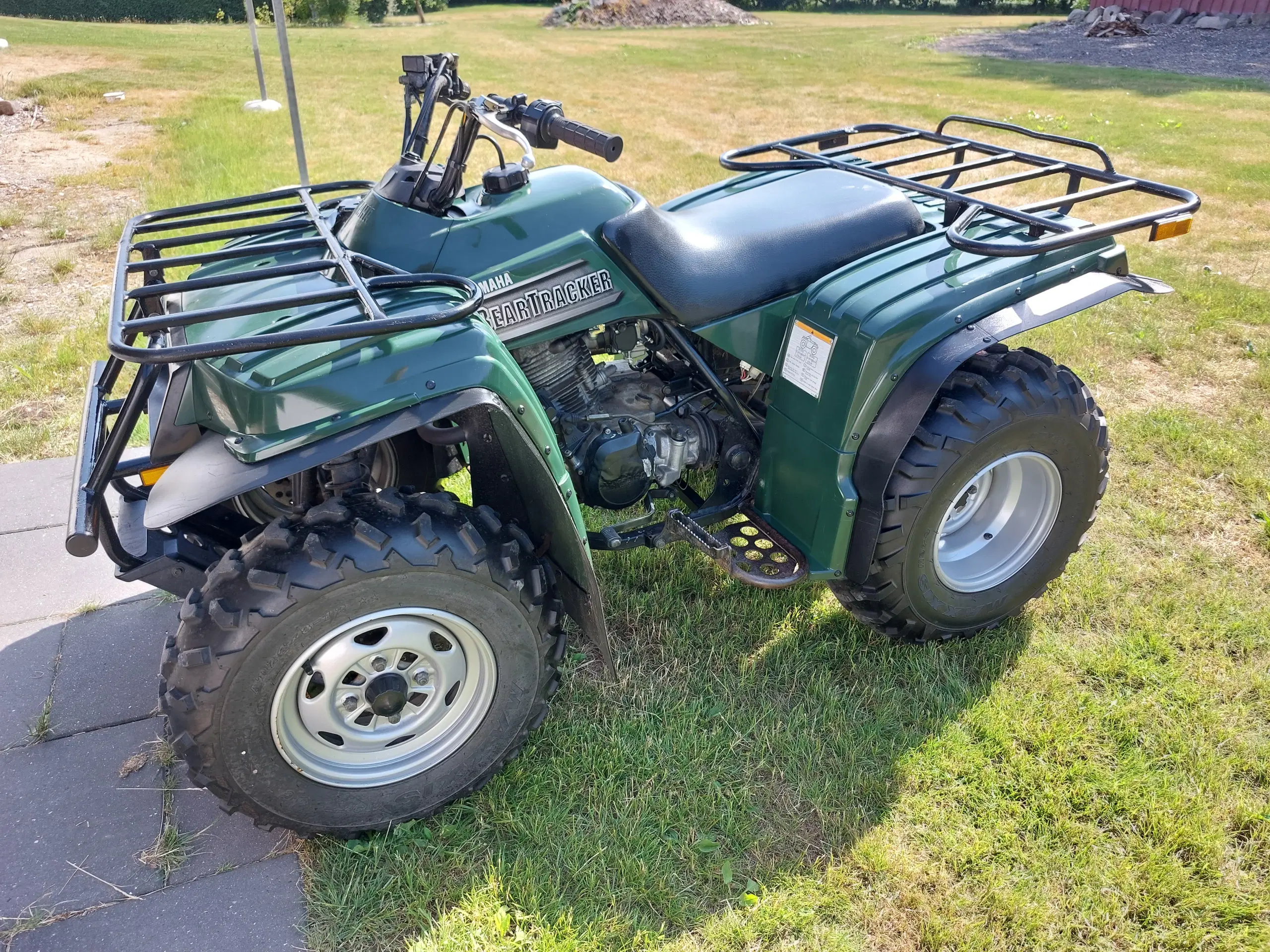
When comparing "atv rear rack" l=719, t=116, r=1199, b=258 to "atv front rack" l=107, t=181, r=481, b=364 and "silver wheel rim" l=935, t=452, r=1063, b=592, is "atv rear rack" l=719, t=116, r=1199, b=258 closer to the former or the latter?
"silver wheel rim" l=935, t=452, r=1063, b=592

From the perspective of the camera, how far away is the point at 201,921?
2.25m

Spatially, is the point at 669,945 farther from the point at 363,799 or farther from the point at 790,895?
the point at 363,799

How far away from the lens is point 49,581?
11.3 ft

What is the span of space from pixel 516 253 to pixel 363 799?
151 cm

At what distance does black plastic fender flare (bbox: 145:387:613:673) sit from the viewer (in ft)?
6.77

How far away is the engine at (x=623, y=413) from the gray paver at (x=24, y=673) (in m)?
1.82

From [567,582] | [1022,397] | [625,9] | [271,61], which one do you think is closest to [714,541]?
[567,582]

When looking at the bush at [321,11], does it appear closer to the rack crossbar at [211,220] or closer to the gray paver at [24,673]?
the rack crossbar at [211,220]

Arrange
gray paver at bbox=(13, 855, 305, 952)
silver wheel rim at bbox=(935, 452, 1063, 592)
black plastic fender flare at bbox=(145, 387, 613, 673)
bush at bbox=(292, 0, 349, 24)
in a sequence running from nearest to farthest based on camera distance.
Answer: black plastic fender flare at bbox=(145, 387, 613, 673), gray paver at bbox=(13, 855, 305, 952), silver wheel rim at bbox=(935, 452, 1063, 592), bush at bbox=(292, 0, 349, 24)

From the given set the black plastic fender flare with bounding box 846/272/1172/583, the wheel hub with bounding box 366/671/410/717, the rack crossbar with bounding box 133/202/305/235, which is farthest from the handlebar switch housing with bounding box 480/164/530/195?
the wheel hub with bounding box 366/671/410/717

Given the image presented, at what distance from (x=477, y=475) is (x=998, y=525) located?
5.98ft

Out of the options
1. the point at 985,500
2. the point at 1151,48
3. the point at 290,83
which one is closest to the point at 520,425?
the point at 985,500

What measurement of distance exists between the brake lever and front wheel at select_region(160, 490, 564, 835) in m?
0.95

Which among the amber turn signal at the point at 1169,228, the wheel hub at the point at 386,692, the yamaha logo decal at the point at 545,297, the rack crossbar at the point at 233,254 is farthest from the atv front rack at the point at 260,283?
the amber turn signal at the point at 1169,228
